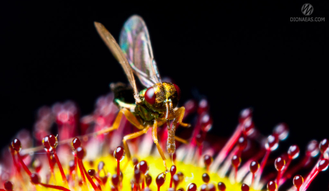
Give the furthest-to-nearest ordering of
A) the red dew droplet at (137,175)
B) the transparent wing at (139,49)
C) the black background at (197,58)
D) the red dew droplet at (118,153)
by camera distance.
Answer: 1. the black background at (197,58)
2. the transparent wing at (139,49)
3. the red dew droplet at (118,153)
4. the red dew droplet at (137,175)

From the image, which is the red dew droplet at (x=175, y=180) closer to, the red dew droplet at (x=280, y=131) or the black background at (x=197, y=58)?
the red dew droplet at (x=280, y=131)

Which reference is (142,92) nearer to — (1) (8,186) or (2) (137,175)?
(2) (137,175)

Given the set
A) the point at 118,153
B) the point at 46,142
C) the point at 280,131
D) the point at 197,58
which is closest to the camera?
the point at 118,153

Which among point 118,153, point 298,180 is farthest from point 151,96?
point 298,180

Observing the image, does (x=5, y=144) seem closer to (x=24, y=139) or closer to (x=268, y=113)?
(x=24, y=139)

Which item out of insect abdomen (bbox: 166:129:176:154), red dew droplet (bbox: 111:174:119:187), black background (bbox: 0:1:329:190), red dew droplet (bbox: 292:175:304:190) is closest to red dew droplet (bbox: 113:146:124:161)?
red dew droplet (bbox: 111:174:119:187)

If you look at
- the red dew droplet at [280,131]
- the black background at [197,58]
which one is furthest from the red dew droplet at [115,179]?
the black background at [197,58]
